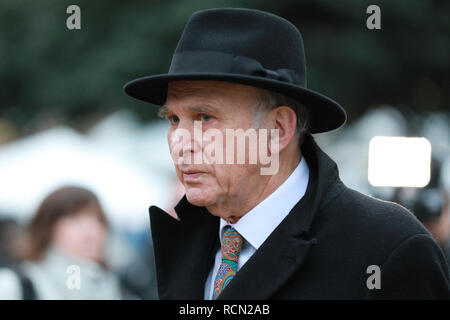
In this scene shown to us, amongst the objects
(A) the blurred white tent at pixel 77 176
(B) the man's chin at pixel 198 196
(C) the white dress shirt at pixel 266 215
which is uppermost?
(B) the man's chin at pixel 198 196

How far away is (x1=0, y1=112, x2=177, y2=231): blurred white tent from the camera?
9.72m

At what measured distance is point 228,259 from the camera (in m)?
2.89

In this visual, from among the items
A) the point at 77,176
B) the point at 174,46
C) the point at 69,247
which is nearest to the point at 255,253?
the point at 69,247

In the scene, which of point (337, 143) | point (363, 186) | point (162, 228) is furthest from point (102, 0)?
point (162, 228)

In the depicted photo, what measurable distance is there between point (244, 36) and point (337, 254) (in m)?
0.87

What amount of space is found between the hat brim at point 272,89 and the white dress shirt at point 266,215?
27cm

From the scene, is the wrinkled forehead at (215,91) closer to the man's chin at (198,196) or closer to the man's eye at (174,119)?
→ the man's eye at (174,119)

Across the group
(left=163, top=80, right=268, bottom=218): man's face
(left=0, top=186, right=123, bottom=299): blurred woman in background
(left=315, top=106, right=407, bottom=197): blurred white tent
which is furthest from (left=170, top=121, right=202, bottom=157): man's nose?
(left=315, top=106, right=407, bottom=197): blurred white tent

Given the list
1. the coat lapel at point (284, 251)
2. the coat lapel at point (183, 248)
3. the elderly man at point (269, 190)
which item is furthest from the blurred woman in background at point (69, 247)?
the coat lapel at point (284, 251)

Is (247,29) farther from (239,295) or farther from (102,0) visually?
(102,0)

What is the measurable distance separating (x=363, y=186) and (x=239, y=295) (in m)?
3.46

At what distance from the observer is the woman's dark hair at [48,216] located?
17.2 ft

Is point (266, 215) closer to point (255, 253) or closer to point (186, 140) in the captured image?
point (255, 253)

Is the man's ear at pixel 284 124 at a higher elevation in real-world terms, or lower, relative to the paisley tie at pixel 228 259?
higher
